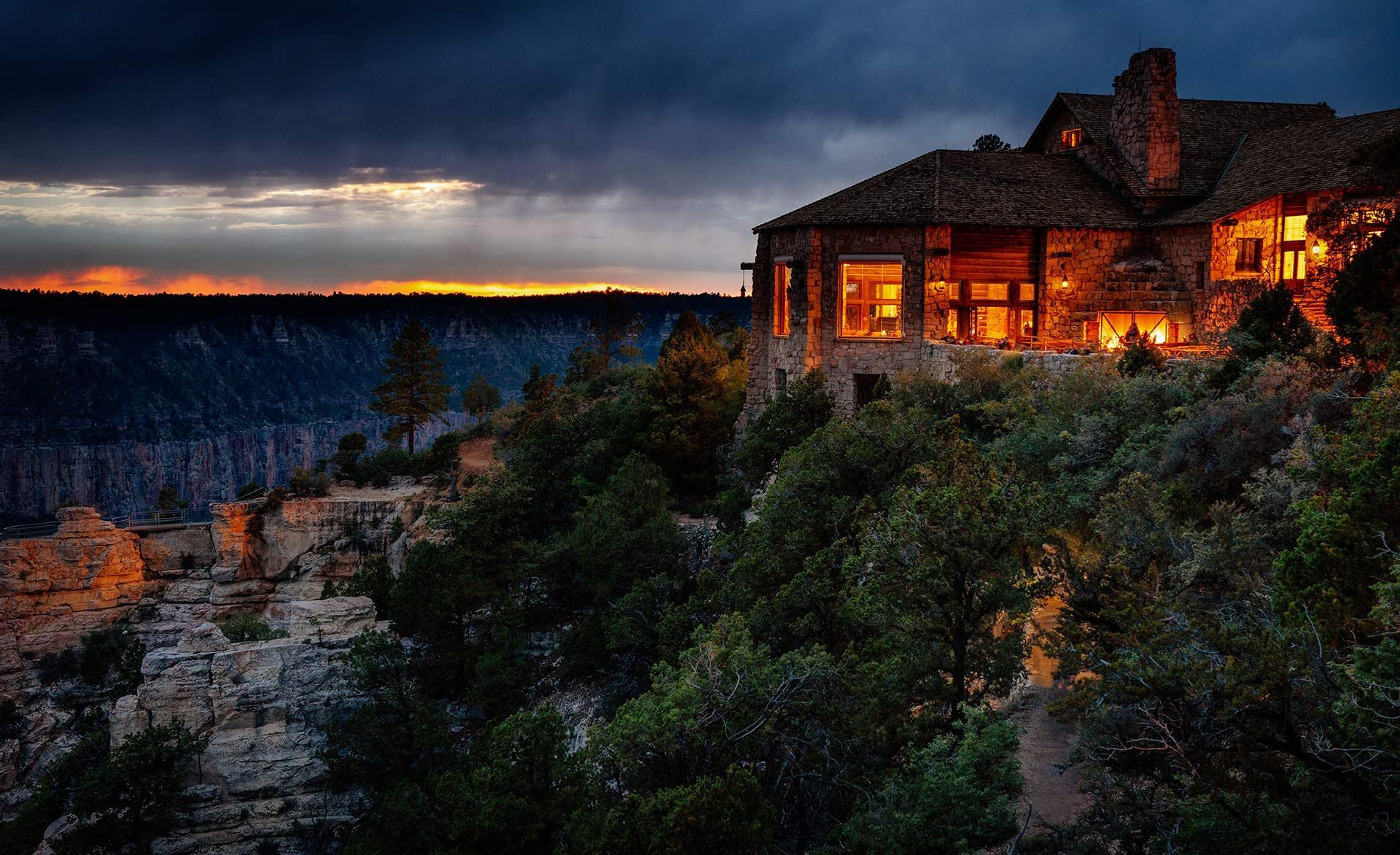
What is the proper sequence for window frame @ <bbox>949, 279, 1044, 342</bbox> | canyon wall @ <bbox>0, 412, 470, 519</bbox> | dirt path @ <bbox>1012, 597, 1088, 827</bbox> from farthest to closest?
canyon wall @ <bbox>0, 412, 470, 519</bbox>, window frame @ <bbox>949, 279, 1044, 342</bbox>, dirt path @ <bbox>1012, 597, 1088, 827</bbox>

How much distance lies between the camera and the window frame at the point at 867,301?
26.9m

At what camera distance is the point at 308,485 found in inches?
1754

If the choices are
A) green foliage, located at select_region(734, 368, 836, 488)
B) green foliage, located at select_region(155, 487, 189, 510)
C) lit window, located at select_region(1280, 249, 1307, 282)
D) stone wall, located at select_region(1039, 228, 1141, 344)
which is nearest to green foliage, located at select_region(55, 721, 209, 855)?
green foliage, located at select_region(734, 368, 836, 488)

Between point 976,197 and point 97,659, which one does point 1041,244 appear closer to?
point 976,197

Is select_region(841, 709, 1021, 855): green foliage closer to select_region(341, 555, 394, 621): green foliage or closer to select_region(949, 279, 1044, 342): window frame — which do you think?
select_region(949, 279, 1044, 342): window frame

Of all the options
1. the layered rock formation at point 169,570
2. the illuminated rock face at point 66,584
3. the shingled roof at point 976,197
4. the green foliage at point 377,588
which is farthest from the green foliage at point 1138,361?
the illuminated rock face at point 66,584

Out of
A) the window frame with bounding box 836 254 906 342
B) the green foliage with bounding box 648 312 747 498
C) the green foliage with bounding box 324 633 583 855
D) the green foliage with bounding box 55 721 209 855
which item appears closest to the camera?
the green foliage with bounding box 324 633 583 855

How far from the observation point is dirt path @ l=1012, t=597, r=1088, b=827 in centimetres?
1106

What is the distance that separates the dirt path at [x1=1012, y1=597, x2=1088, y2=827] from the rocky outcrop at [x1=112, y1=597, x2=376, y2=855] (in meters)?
18.1

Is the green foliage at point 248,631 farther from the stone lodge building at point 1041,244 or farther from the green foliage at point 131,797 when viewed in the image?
the stone lodge building at point 1041,244

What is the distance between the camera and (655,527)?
24.8 meters

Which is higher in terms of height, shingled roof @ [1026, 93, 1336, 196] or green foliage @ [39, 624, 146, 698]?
shingled roof @ [1026, 93, 1336, 196]

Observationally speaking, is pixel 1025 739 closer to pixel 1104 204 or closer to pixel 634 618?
pixel 634 618

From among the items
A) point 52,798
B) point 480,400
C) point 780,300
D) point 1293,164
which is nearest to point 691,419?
point 780,300
